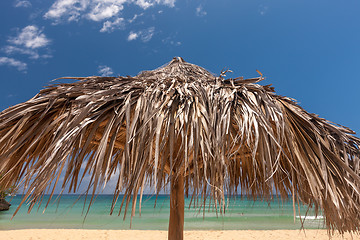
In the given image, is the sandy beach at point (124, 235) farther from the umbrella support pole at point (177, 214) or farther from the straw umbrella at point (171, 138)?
the straw umbrella at point (171, 138)

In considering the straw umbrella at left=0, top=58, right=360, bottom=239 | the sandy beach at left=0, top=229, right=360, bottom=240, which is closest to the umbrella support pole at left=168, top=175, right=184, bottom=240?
the straw umbrella at left=0, top=58, right=360, bottom=239

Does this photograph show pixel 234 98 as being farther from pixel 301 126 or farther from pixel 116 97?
pixel 116 97

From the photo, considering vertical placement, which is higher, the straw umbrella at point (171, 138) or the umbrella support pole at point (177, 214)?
the straw umbrella at point (171, 138)

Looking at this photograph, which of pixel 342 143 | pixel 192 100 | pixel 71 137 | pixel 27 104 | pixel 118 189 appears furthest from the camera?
pixel 342 143

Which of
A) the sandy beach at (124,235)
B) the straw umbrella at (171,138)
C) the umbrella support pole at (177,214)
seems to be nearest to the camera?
the straw umbrella at (171,138)

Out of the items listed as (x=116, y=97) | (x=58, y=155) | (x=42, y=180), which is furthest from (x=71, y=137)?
(x=116, y=97)

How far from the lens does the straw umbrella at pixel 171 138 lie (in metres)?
1.25

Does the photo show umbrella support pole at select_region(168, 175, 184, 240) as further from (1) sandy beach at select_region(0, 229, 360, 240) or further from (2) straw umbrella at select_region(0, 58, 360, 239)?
(1) sandy beach at select_region(0, 229, 360, 240)

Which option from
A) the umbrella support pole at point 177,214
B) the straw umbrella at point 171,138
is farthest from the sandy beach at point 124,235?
the straw umbrella at point 171,138

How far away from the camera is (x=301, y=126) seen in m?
1.75

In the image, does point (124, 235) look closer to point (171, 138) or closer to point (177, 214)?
point (177, 214)

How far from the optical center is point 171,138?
1.28 m

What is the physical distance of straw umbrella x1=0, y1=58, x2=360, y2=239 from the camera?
1250 mm

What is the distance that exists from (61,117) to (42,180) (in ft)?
1.56
